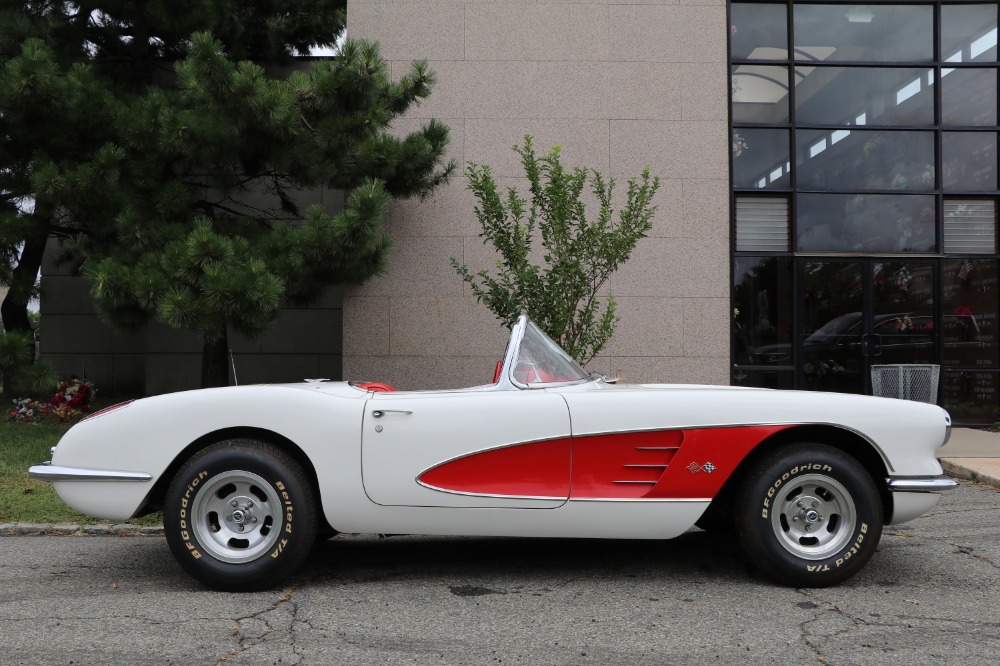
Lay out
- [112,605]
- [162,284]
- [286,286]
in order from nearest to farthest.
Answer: [112,605], [162,284], [286,286]

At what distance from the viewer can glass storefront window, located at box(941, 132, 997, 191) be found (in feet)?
36.4

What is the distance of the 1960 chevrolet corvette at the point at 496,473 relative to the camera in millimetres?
3836

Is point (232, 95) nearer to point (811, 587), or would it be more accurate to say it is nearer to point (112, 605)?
point (112, 605)

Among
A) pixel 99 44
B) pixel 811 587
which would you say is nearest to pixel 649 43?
pixel 99 44

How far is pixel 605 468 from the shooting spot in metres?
3.87

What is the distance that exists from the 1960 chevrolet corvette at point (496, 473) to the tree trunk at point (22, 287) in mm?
7021

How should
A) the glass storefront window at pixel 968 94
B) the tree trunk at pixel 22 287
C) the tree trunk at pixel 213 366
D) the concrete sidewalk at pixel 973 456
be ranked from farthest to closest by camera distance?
the glass storefront window at pixel 968 94, the tree trunk at pixel 213 366, the tree trunk at pixel 22 287, the concrete sidewalk at pixel 973 456

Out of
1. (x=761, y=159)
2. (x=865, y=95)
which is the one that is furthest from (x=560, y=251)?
(x=865, y=95)

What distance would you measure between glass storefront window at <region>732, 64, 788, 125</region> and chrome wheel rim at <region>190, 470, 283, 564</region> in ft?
29.5

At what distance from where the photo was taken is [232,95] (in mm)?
8117

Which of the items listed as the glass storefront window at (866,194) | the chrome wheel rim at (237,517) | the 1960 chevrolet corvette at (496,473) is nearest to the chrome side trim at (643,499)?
the 1960 chevrolet corvette at (496,473)

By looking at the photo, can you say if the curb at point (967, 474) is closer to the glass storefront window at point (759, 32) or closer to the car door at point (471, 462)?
the car door at point (471, 462)

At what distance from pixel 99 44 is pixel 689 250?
8365mm

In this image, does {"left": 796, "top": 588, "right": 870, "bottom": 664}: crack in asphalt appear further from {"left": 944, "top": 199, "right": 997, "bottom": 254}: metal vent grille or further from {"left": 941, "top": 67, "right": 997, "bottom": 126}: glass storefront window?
{"left": 941, "top": 67, "right": 997, "bottom": 126}: glass storefront window
